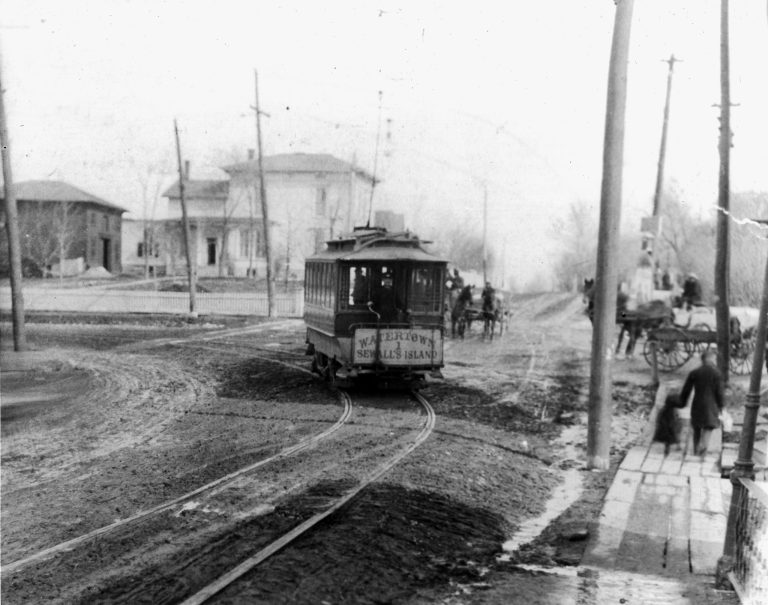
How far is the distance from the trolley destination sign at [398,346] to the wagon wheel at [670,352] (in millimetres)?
5411

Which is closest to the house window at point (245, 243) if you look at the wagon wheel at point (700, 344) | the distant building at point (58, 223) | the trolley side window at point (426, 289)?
the trolley side window at point (426, 289)

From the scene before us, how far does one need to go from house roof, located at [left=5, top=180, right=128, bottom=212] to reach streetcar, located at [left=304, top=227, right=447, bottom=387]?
4.82 metres

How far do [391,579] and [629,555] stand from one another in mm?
2226

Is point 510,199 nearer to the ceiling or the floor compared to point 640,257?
nearer to the ceiling

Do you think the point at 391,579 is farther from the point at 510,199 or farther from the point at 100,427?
the point at 510,199

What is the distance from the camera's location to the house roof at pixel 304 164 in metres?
12.8

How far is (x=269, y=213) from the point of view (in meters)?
14.2

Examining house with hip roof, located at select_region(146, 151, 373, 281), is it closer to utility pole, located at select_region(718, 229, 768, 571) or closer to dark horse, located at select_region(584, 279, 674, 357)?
dark horse, located at select_region(584, 279, 674, 357)

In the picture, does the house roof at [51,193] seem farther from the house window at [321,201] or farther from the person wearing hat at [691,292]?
the person wearing hat at [691,292]

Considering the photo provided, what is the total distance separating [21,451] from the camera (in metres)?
8.23

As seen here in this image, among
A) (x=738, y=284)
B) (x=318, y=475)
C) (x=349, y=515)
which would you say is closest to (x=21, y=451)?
(x=318, y=475)

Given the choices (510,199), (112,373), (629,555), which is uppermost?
(510,199)

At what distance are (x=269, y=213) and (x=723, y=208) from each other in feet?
25.3

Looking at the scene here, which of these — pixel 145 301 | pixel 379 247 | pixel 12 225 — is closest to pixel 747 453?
pixel 12 225
